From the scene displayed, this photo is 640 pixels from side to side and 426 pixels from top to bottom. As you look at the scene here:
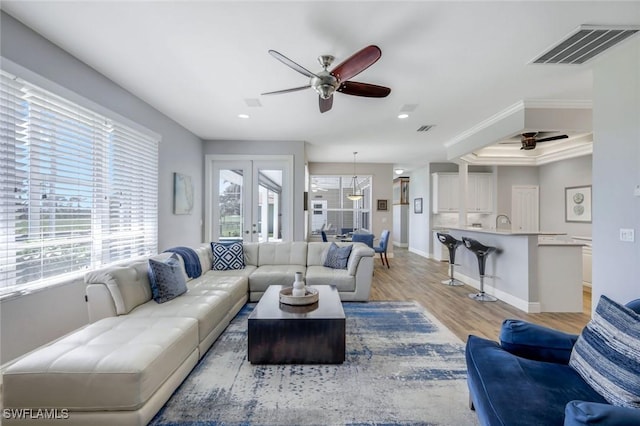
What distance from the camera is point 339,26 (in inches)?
86.2

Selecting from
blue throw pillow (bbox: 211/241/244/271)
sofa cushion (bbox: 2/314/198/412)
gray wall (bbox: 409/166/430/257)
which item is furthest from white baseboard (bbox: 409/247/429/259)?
sofa cushion (bbox: 2/314/198/412)

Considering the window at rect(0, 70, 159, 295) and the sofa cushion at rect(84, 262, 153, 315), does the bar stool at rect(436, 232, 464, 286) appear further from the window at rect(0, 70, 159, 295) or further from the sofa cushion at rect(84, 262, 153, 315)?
the window at rect(0, 70, 159, 295)

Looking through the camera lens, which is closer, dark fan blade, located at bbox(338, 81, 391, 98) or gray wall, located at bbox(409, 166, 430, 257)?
dark fan blade, located at bbox(338, 81, 391, 98)

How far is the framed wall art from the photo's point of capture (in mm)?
5469

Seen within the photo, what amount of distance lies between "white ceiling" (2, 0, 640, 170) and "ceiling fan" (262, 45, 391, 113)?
279 millimetres

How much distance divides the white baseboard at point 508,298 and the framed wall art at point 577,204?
2749mm

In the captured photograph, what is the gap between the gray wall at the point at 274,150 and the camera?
5.76 metres

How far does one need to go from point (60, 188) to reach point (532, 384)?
3.75 m

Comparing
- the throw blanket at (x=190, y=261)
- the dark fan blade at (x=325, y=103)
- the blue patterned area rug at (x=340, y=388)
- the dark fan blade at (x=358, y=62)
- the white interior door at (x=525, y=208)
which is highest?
the dark fan blade at (x=358, y=62)

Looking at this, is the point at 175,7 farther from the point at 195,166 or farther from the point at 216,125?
the point at 195,166

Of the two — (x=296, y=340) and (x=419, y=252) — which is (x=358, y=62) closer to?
(x=296, y=340)

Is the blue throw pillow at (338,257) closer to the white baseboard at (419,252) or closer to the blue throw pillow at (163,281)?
the blue throw pillow at (163,281)

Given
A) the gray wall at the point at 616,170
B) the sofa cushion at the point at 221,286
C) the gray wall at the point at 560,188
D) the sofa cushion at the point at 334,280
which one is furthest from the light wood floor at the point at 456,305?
the sofa cushion at the point at 221,286

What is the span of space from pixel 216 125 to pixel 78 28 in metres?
2.52
